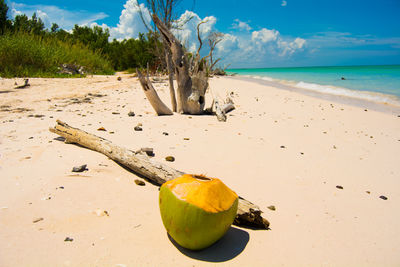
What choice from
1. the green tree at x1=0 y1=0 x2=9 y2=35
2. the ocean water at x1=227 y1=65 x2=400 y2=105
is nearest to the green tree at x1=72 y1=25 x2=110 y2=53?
the green tree at x1=0 y1=0 x2=9 y2=35

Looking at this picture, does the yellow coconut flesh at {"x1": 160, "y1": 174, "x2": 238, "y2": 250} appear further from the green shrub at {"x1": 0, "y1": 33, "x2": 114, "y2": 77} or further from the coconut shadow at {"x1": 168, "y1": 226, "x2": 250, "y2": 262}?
the green shrub at {"x1": 0, "y1": 33, "x2": 114, "y2": 77}

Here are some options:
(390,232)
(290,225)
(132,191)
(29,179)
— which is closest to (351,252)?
(290,225)

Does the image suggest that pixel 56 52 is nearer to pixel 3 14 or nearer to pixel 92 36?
pixel 3 14

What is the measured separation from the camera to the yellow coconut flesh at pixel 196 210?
1675 mm

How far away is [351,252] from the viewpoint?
205 cm

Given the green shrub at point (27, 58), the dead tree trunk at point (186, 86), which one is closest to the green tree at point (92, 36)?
the green shrub at point (27, 58)

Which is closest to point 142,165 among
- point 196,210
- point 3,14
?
point 196,210

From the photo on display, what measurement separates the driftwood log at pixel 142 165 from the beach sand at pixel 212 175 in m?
0.09

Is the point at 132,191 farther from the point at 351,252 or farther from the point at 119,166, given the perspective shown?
the point at 351,252

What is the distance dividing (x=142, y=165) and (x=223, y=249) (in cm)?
137

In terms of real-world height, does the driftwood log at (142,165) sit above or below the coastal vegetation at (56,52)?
below

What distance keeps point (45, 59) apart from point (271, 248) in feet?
55.6

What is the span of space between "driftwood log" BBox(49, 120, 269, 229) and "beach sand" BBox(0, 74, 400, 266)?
93mm

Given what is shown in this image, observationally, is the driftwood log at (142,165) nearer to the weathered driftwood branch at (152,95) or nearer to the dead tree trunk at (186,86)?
the weathered driftwood branch at (152,95)
